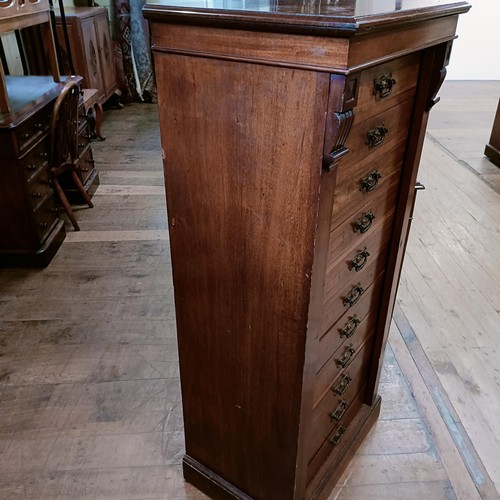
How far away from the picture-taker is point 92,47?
430 centimetres

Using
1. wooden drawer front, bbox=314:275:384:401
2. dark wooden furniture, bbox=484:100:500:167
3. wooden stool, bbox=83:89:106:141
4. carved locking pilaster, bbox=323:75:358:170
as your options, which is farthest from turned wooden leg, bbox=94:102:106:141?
carved locking pilaster, bbox=323:75:358:170

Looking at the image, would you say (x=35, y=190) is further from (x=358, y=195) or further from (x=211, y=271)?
(x=358, y=195)

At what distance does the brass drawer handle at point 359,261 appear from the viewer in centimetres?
112

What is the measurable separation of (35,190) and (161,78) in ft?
5.65

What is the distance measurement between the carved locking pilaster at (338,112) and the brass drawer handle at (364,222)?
308mm

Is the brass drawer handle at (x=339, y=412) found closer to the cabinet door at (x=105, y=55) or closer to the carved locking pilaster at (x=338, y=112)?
the carved locking pilaster at (x=338, y=112)

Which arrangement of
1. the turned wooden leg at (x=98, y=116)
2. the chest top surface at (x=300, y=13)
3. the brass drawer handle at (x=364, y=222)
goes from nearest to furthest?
the chest top surface at (x=300, y=13) < the brass drawer handle at (x=364, y=222) < the turned wooden leg at (x=98, y=116)

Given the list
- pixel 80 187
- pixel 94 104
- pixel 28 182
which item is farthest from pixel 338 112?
pixel 94 104


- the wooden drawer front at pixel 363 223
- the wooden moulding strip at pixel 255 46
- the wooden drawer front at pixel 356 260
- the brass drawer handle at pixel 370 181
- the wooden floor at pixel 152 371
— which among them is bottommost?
the wooden floor at pixel 152 371

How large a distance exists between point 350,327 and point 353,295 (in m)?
0.10

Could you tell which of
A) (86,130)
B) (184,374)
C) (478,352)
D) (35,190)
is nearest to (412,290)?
(478,352)

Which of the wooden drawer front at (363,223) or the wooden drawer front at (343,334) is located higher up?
the wooden drawer front at (363,223)

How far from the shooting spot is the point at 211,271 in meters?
1.07

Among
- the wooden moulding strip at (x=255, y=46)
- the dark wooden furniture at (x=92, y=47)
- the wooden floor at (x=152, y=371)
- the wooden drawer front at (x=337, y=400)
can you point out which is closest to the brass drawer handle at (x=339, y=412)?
the wooden drawer front at (x=337, y=400)
